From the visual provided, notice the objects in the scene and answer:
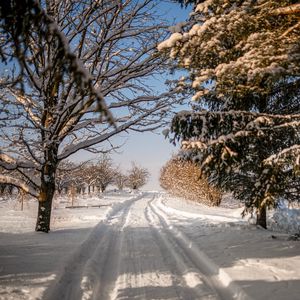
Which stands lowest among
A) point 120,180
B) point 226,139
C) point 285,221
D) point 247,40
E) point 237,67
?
point 285,221

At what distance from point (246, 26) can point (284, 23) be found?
96 centimetres

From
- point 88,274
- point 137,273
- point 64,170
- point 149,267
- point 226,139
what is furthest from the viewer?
point 64,170

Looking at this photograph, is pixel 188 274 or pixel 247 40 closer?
pixel 247 40

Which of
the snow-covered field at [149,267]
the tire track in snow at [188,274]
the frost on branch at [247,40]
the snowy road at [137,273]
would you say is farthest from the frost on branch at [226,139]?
the snowy road at [137,273]

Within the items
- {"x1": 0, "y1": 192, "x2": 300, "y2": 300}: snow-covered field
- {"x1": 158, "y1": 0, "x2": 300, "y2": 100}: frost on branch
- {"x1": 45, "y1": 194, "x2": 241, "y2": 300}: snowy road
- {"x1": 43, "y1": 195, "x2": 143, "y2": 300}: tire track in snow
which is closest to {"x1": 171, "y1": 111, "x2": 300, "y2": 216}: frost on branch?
{"x1": 158, "y1": 0, "x2": 300, "y2": 100}: frost on branch

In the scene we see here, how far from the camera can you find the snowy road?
177 inches

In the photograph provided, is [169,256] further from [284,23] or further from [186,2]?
[186,2]

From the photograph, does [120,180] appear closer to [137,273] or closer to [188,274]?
[137,273]

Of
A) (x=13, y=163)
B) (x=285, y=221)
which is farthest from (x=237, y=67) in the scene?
(x=285, y=221)

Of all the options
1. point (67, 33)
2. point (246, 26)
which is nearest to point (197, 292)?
point (246, 26)

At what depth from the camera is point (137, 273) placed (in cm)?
552

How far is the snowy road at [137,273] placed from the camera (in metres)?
4.49

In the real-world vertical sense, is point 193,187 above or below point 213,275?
above

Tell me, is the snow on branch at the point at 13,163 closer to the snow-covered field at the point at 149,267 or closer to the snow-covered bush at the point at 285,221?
the snow-covered field at the point at 149,267
